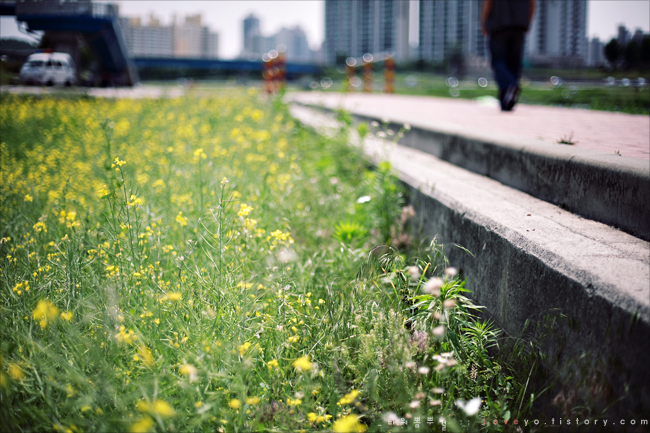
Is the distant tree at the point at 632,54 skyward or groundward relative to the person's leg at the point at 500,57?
groundward

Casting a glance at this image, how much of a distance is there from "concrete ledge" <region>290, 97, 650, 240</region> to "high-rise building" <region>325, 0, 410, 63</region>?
14643cm

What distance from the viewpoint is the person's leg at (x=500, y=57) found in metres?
6.04

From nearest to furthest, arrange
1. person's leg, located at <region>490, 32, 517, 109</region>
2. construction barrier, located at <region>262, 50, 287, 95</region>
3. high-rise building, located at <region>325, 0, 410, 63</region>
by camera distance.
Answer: person's leg, located at <region>490, 32, 517, 109</region>
construction barrier, located at <region>262, 50, 287, 95</region>
high-rise building, located at <region>325, 0, 410, 63</region>

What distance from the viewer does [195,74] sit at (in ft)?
268

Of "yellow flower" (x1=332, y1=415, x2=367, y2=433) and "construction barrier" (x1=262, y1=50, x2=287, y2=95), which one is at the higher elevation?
"construction barrier" (x1=262, y1=50, x2=287, y2=95)

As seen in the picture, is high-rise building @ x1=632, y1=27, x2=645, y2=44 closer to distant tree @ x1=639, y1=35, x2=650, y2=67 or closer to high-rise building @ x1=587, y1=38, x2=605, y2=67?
distant tree @ x1=639, y1=35, x2=650, y2=67

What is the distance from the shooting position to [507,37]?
20.1 feet

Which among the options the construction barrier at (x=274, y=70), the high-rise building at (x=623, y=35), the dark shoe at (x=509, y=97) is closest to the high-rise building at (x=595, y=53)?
the high-rise building at (x=623, y=35)

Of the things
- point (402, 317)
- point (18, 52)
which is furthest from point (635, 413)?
point (18, 52)

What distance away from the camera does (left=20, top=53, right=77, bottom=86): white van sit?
7844mm

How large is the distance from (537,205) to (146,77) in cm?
8193

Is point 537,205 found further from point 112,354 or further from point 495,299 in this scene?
point 112,354

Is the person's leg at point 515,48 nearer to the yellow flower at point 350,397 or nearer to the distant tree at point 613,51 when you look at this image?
the distant tree at point 613,51

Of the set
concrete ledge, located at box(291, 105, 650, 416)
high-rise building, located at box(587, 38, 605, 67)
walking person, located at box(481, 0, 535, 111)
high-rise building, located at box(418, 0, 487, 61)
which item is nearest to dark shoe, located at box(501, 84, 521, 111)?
walking person, located at box(481, 0, 535, 111)
